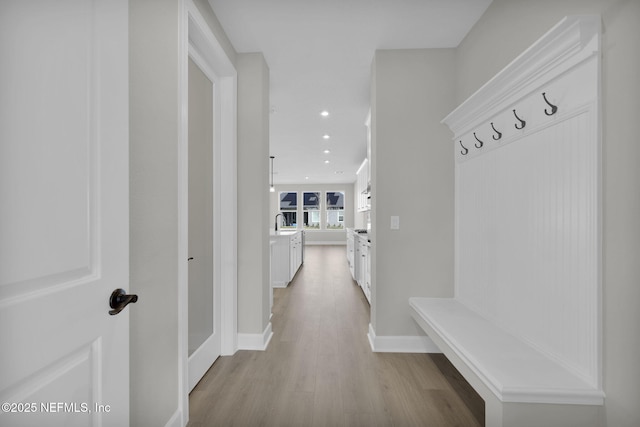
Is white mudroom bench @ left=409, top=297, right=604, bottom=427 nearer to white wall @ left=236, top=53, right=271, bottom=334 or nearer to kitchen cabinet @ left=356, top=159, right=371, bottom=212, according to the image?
white wall @ left=236, top=53, right=271, bottom=334

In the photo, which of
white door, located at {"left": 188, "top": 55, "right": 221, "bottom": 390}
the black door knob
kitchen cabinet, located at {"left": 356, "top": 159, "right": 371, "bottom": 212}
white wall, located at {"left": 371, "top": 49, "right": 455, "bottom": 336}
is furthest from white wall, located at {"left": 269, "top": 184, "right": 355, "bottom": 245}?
the black door knob

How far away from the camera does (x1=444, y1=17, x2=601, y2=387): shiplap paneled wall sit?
1.31 metres

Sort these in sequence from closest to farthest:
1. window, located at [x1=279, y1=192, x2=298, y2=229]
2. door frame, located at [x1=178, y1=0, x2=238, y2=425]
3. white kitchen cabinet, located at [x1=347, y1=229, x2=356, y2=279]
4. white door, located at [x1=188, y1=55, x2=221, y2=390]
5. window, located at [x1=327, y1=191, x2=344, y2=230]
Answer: white door, located at [x1=188, y1=55, x2=221, y2=390] < door frame, located at [x1=178, y1=0, x2=238, y2=425] < white kitchen cabinet, located at [x1=347, y1=229, x2=356, y2=279] < window, located at [x1=327, y1=191, x2=344, y2=230] < window, located at [x1=279, y1=192, x2=298, y2=229]

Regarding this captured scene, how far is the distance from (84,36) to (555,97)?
1981mm

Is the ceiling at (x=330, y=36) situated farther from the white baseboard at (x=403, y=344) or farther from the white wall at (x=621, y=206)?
the white baseboard at (x=403, y=344)

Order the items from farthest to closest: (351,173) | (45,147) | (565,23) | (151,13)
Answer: (351,173)
(151,13)
(565,23)
(45,147)

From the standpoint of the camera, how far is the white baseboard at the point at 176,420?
151cm

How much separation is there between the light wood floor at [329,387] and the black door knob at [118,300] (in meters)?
1.17

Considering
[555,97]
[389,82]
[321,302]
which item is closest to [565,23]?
[555,97]

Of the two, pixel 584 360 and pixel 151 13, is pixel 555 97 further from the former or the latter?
pixel 151 13

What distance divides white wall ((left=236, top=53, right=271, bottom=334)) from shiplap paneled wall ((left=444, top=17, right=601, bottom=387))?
168 cm

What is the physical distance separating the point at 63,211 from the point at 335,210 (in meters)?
11.7

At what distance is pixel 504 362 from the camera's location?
60.4 inches

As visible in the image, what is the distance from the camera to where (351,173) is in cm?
965
